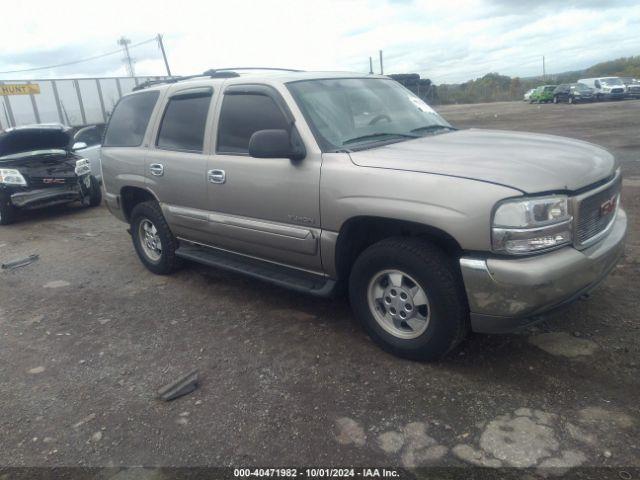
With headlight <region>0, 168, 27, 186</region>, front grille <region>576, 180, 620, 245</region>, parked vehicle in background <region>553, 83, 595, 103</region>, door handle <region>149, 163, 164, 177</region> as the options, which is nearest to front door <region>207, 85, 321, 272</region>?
door handle <region>149, 163, 164, 177</region>

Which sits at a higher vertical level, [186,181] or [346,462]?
[186,181]

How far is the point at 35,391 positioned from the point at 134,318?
114cm

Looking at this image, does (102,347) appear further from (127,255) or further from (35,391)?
(127,255)

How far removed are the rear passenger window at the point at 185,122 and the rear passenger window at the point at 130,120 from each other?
0.36m

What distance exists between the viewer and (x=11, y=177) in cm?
864

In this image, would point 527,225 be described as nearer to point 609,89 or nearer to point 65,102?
point 65,102

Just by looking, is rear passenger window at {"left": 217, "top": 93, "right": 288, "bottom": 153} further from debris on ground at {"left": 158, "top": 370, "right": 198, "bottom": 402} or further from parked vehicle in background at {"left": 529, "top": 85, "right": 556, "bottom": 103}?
parked vehicle in background at {"left": 529, "top": 85, "right": 556, "bottom": 103}

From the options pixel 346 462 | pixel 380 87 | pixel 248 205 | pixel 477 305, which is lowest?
pixel 346 462

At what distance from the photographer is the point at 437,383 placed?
3.12 m

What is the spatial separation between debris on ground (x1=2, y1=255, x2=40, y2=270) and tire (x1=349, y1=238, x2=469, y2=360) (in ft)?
15.8

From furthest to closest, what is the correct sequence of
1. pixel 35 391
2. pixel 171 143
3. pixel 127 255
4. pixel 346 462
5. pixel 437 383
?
pixel 127 255 < pixel 171 143 < pixel 35 391 < pixel 437 383 < pixel 346 462

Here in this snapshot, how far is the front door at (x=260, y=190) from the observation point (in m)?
3.63

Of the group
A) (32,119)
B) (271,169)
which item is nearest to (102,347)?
(271,169)

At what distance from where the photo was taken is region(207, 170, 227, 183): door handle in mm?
4168
